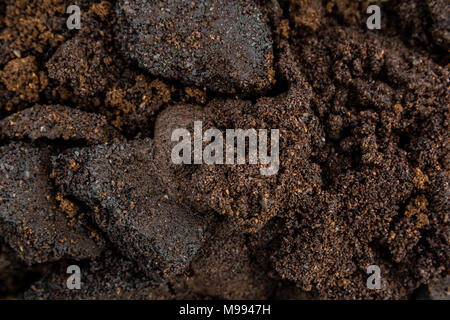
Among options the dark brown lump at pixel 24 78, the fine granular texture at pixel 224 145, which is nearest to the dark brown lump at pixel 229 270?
the fine granular texture at pixel 224 145

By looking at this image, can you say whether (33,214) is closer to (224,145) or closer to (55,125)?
Result: (55,125)

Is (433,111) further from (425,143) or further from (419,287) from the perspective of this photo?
(419,287)

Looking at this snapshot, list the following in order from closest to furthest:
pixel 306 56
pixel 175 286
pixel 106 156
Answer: pixel 106 156, pixel 306 56, pixel 175 286

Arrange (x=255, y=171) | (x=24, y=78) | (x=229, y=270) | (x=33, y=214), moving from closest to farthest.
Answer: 1. (x=255, y=171)
2. (x=33, y=214)
3. (x=24, y=78)
4. (x=229, y=270)

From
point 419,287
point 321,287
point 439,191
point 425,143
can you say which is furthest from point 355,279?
point 425,143

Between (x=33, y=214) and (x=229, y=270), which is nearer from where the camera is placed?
(x=33, y=214)

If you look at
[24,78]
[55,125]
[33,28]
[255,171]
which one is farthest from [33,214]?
[255,171]

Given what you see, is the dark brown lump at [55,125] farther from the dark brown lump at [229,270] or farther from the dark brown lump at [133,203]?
the dark brown lump at [229,270]
